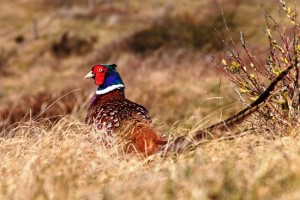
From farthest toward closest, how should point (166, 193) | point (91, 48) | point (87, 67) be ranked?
point (91, 48), point (87, 67), point (166, 193)

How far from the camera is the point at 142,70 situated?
23578 millimetres

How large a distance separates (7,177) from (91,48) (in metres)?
37.8

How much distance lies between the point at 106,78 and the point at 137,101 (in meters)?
11.1

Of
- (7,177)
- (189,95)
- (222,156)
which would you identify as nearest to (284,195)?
(222,156)

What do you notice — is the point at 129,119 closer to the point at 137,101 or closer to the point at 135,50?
the point at 137,101

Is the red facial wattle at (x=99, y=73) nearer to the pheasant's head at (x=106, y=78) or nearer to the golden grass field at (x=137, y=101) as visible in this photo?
the pheasant's head at (x=106, y=78)

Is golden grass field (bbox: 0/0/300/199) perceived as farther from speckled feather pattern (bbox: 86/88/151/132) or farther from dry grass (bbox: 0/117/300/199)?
speckled feather pattern (bbox: 86/88/151/132)

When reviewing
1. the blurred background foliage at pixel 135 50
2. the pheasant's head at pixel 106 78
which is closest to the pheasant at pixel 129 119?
the pheasant's head at pixel 106 78

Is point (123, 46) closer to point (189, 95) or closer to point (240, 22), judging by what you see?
point (240, 22)

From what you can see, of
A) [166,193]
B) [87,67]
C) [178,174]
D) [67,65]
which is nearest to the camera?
[166,193]

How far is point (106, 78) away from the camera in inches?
291

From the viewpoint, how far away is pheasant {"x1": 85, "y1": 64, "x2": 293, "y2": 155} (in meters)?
5.12

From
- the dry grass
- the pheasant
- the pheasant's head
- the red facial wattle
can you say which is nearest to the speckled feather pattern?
the pheasant

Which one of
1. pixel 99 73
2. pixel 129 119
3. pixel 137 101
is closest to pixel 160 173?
pixel 129 119
